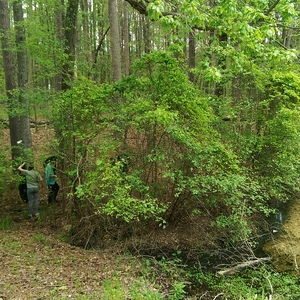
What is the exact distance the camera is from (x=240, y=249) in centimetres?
681

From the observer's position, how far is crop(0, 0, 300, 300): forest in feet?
17.7

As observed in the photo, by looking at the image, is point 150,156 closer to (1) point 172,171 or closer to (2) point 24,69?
(1) point 172,171

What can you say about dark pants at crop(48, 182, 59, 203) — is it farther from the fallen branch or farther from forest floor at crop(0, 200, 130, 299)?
the fallen branch

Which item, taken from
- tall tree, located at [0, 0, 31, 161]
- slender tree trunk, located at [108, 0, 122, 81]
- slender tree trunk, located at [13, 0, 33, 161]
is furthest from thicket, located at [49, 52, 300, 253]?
slender tree trunk, located at [108, 0, 122, 81]

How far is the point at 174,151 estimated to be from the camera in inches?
249

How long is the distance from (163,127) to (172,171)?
3.41 feet

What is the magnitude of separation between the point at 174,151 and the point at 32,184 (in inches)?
165

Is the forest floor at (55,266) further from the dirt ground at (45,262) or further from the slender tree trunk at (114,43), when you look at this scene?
the slender tree trunk at (114,43)

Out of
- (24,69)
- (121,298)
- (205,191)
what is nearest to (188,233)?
(205,191)

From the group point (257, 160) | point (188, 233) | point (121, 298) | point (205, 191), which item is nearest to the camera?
point (121, 298)

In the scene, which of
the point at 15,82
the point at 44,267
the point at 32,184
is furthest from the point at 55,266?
the point at 15,82

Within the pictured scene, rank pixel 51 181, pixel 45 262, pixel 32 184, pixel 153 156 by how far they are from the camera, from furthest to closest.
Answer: pixel 51 181 → pixel 32 184 → pixel 153 156 → pixel 45 262

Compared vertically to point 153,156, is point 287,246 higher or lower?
lower

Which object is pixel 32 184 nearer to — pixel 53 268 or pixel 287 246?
pixel 53 268
